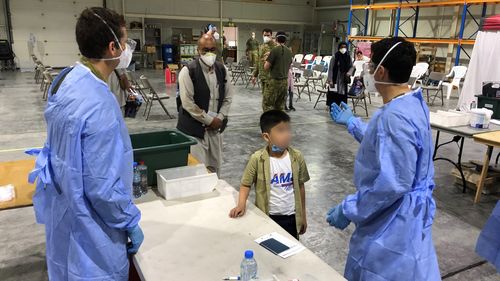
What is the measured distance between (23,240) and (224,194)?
6.49ft

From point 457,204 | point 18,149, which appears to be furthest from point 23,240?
point 457,204

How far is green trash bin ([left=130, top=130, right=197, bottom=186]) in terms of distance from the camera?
2264mm

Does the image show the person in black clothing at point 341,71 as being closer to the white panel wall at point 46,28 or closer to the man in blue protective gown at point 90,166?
the man in blue protective gown at point 90,166

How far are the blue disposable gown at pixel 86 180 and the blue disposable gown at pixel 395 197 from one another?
973 millimetres

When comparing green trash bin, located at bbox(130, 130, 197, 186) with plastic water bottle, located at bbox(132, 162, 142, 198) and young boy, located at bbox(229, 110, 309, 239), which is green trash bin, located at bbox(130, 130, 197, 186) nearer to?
plastic water bottle, located at bbox(132, 162, 142, 198)

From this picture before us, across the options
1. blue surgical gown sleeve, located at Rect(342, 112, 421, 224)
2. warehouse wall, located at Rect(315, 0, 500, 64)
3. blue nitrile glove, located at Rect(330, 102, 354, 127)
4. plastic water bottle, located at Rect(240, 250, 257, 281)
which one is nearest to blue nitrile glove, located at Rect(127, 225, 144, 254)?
plastic water bottle, located at Rect(240, 250, 257, 281)

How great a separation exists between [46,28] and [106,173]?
54.4 ft

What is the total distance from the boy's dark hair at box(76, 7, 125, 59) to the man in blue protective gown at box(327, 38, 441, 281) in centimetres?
111

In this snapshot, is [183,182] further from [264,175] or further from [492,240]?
[492,240]

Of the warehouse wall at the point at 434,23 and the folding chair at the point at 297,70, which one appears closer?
the folding chair at the point at 297,70

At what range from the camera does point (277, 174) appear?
2.11 metres

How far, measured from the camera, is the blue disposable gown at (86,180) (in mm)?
1309

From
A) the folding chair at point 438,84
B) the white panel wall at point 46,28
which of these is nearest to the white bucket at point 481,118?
the folding chair at point 438,84

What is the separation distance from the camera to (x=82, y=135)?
1.30 meters
